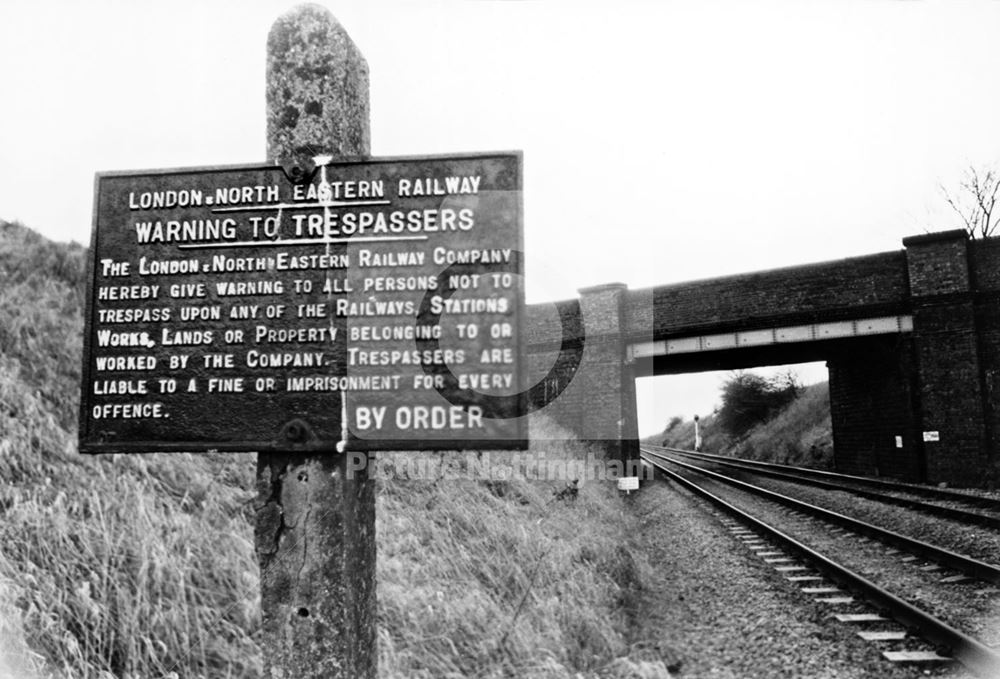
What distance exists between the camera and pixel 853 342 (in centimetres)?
1992

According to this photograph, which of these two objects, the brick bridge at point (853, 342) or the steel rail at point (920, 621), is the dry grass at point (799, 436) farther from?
the steel rail at point (920, 621)

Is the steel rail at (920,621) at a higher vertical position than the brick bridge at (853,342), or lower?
lower

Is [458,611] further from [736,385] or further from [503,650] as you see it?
[736,385]

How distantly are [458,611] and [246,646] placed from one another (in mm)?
1480

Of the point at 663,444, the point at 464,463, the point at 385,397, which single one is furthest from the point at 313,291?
the point at 663,444

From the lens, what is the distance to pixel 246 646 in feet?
13.1

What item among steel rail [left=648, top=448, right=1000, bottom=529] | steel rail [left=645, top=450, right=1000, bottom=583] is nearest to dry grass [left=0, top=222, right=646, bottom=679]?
steel rail [left=645, top=450, right=1000, bottom=583]

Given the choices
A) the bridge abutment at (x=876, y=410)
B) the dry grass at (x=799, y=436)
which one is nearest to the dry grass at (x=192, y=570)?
the bridge abutment at (x=876, y=410)

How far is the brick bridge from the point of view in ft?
57.9

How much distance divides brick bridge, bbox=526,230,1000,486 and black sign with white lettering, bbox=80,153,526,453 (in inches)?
689

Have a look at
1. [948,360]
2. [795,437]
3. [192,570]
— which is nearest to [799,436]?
[795,437]

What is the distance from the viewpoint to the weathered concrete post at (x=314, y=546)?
3088mm

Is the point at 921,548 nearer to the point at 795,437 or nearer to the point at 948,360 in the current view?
the point at 948,360

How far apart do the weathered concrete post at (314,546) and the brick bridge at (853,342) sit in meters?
17.5
